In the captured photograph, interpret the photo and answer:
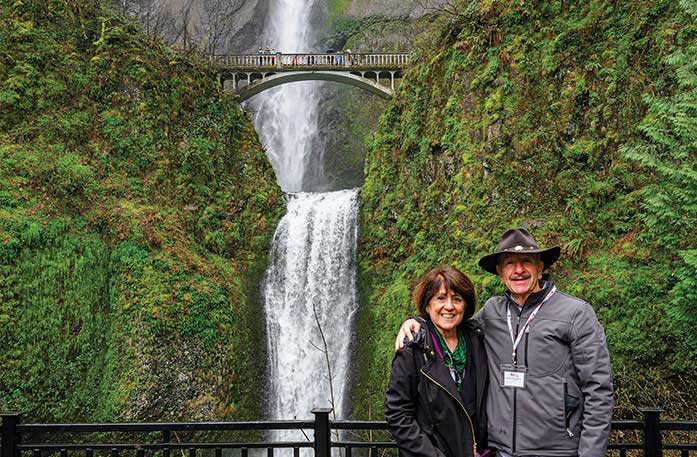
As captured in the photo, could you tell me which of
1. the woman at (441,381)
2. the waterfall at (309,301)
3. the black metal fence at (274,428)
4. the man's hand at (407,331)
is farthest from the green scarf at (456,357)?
the waterfall at (309,301)

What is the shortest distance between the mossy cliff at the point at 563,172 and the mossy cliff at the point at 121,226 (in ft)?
12.9

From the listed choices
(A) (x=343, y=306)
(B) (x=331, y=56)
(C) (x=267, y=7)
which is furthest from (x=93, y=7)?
(C) (x=267, y=7)

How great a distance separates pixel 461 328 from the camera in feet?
11.1

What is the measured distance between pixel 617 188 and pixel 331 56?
44.4 ft

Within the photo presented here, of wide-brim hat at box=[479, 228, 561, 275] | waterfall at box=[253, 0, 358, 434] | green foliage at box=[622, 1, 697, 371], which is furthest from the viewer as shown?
waterfall at box=[253, 0, 358, 434]

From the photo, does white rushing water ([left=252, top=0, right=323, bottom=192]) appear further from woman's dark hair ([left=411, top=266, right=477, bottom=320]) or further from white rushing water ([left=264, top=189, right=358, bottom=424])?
woman's dark hair ([left=411, top=266, right=477, bottom=320])

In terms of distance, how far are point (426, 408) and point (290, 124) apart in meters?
27.5

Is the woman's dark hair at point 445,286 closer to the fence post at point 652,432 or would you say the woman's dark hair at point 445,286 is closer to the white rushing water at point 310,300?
Answer: the fence post at point 652,432

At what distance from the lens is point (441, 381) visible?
10.1 feet

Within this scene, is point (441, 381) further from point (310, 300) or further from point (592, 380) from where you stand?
point (310, 300)

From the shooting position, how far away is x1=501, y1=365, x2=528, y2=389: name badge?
10.4ft

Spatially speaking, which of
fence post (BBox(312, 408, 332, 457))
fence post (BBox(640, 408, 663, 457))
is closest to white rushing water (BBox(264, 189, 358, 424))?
fence post (BBox(312, 408, 332, 457))

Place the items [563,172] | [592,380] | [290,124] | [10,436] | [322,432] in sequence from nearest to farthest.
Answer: [592,380] < [322,432] < [10,436] < [563,172] < [290,124]

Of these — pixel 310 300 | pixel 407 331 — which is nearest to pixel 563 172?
pixel 310 300
